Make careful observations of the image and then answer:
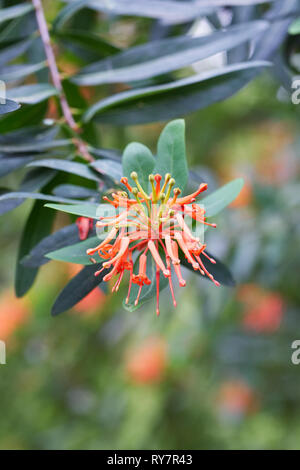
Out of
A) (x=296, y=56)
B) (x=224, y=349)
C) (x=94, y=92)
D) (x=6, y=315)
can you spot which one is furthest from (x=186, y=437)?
(x=296, y=56)

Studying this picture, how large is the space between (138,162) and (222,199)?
68 mm

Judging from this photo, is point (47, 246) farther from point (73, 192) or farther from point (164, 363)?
point (164, 363)

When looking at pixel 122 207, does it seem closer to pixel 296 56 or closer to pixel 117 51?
pixel 117 51

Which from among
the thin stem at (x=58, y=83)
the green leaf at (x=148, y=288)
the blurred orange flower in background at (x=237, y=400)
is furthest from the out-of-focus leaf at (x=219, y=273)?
the blurred orange flower in background at (x=237, y=400)

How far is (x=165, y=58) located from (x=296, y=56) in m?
0.25

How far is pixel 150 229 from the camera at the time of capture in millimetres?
338

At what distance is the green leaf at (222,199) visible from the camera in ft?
1.14

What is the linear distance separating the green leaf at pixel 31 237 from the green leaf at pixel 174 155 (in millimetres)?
139

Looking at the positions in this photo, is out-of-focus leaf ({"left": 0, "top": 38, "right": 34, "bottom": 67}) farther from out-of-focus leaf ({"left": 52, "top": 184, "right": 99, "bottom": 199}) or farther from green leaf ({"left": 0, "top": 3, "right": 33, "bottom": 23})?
out-of-focus leaf ({"left": 52, "top": 184, "right": 99, "bottom": 199})

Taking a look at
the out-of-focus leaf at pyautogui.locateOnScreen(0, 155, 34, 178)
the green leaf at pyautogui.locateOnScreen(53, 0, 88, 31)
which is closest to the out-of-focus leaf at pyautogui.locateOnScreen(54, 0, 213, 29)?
the green leaf at pyautogui.locateOnScreen(53, 0, 88, 31)

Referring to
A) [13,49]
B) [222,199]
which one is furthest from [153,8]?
[222,199]

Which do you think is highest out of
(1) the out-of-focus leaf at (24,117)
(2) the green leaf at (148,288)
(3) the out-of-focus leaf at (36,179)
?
(1) the out-of-focus leaf at (24,117)

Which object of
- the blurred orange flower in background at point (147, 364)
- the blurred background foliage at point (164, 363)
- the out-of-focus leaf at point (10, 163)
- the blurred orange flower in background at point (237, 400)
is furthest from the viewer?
the blurred orange flower in background at point (237, 400)

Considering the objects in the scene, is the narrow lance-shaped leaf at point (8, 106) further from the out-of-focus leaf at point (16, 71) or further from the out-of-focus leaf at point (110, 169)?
the out-of-focus leaf at point (16, 71)
